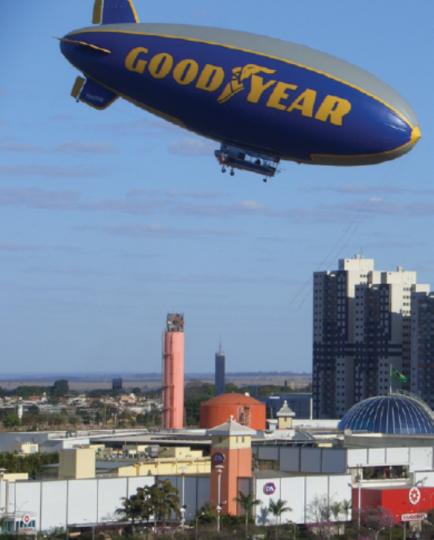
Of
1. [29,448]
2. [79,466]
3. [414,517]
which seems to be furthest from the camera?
[29,448]

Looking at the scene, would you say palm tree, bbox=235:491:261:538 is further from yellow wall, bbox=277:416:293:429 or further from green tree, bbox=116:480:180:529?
yellow wall, bbox=277:416:293:429

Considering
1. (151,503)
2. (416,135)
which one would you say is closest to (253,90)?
(416,135)

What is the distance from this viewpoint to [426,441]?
11806cm

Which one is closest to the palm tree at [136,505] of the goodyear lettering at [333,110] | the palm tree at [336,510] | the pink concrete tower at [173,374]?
the palm tree at [336,510]

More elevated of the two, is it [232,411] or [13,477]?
[232,411]

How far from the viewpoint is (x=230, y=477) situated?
88.2m

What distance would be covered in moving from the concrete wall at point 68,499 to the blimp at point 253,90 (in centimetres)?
1953

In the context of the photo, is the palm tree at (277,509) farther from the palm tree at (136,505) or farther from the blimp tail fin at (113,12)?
the blimp tail fin at (113,12)

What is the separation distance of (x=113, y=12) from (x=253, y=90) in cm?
996

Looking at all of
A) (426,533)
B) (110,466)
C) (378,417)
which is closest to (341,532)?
(426,533)

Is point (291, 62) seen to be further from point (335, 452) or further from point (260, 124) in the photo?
point (335, 452)

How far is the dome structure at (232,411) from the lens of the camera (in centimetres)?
13350

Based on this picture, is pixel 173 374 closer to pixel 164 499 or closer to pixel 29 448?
pixel 29 448

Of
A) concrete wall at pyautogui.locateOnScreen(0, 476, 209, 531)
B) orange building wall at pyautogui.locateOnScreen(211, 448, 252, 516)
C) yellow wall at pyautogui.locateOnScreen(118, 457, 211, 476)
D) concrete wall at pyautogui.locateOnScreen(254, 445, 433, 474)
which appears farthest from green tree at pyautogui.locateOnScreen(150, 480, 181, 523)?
concrete wall at pyautogui.locateOnScreen(254, 445, 433, 474)
